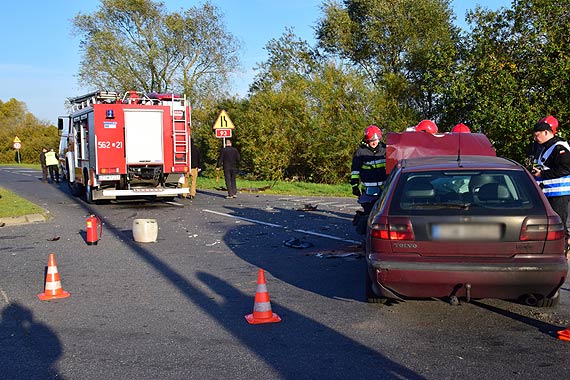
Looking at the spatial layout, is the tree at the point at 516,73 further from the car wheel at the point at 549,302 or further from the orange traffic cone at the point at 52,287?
the orange traffic cone at the point at 52,287

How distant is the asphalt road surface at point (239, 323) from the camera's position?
4.36 metres

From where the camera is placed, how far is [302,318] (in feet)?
18.5

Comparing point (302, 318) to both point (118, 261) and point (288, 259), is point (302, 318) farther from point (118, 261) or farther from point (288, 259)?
point (118, 261)

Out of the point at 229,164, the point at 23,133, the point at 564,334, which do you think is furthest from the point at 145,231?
the point at 23,133

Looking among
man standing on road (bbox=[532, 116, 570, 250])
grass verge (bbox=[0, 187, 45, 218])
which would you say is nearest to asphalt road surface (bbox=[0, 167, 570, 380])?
man standing on road (bbox=[532, 116, 570, 250])

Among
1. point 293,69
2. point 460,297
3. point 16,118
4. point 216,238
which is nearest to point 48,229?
point 216,238

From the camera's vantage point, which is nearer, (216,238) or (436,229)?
(436,229)

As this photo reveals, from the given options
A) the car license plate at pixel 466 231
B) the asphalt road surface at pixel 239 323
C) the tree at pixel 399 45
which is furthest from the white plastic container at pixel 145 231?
the tree at pixel 399 45

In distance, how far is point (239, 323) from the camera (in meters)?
5.48

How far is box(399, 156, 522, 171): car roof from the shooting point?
5438mm

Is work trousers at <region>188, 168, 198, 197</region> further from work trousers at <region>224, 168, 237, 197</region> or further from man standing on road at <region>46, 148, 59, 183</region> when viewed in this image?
man standing on road at <region>46, 148, 59, 183</region>

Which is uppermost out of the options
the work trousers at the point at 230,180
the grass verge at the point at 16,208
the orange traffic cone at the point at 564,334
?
the work trousers at the point at 230,180

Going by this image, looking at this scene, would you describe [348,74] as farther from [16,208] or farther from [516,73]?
[16,208]

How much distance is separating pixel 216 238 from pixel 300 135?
15545 millimetres
